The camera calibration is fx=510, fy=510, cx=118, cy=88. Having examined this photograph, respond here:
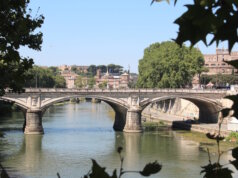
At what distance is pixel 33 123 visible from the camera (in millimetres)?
39281

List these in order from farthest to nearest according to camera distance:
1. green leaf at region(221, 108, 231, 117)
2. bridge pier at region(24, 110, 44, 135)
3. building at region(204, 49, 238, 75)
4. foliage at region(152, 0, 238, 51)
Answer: building at region(204, 49, 238, 75), bridge pier at region(24, 110, 44, 135), green leaf at region(221, 108, 231, 117), foliage at region(152, 0, 238, 51)

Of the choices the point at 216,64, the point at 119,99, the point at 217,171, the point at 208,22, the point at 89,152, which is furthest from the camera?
the point at 216,64

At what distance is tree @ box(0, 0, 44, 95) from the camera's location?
8.54m

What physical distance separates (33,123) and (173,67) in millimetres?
25479

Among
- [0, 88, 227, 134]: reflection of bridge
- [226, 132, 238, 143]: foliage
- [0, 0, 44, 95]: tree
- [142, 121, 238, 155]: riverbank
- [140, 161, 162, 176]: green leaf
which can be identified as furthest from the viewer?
[0, 88, 227, 134]: reflection of bridge

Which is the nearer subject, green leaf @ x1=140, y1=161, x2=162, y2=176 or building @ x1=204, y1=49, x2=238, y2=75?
green leaf @ x1=140, y1=161, x2=162, y2=176

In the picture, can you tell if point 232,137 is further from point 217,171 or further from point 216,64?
point 216,64

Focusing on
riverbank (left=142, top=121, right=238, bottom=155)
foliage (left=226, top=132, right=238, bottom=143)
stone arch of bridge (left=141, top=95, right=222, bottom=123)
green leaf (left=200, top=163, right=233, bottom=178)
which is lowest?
riverbank (left=142, top=121, right=238, bottom=155)

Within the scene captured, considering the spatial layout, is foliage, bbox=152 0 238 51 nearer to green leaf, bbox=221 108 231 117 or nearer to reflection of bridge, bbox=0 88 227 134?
green leaf, bbox=221 108 231 117

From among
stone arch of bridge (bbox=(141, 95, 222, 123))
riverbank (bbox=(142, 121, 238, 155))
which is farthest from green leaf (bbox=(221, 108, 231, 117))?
stone arch of bridge (bbox=(141, 95, 222, 123))

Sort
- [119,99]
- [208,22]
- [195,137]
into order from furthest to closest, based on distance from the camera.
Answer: [119,99], [195,137], [208,22]

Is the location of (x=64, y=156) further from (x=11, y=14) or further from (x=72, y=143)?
(x=11, y=14)

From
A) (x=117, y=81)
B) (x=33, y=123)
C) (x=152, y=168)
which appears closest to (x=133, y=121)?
(x=33, y=123)

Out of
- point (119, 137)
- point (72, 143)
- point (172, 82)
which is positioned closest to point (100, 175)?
point (72, 143)
